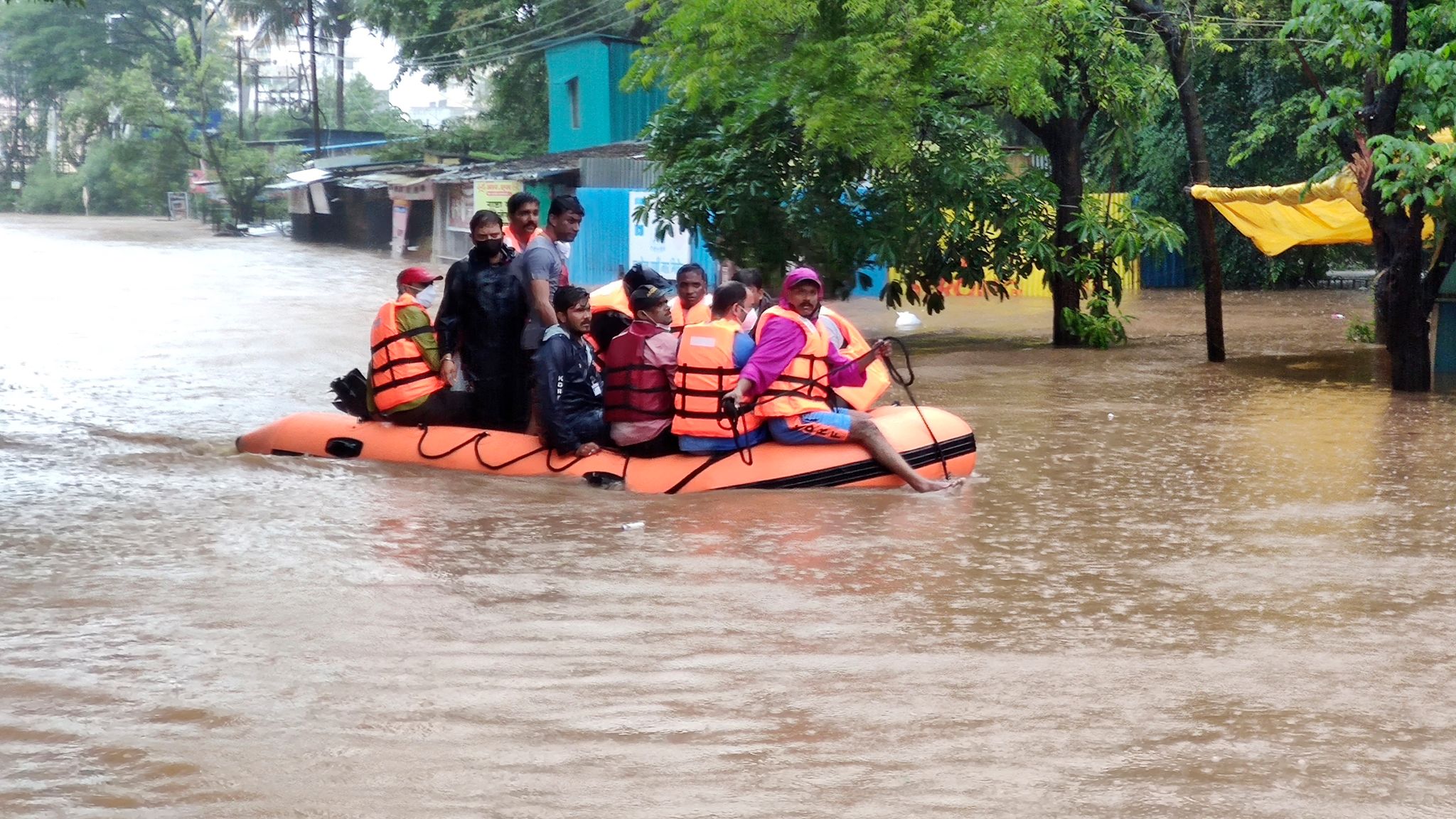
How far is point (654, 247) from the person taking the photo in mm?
27016

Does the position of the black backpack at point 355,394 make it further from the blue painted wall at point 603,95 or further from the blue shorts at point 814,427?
the blue painted wall at point 603,95

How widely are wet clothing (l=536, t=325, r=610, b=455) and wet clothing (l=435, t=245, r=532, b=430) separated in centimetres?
45

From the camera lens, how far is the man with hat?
9.14 metres

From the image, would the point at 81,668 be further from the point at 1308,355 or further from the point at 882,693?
the point at 1308,355

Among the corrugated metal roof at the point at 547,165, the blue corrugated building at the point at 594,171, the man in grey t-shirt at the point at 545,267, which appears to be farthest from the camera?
the corrugated metal roof at the point at 547,165

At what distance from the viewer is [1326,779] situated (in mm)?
4707

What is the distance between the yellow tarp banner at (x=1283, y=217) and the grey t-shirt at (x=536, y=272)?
760 centimetres

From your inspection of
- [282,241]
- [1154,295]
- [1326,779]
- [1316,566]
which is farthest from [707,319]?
[282,241]

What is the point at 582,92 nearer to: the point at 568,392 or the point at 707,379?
the point at 568,392

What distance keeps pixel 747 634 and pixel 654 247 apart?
2112 cm

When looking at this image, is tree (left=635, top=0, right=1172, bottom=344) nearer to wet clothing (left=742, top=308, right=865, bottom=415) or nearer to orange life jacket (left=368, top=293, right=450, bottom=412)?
orange life jacket (left=368, top=293, right=450, bottom=412)

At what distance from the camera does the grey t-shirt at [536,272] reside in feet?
30.9

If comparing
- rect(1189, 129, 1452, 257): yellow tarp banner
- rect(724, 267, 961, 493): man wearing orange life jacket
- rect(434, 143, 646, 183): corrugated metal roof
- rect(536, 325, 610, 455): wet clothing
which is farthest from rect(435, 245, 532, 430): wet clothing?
rect(434, 143, 646, 183): corrugated metal roof

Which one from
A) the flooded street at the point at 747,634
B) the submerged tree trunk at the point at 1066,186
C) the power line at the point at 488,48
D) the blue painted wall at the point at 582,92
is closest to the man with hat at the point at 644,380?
the flooded street at the point at 747,634
